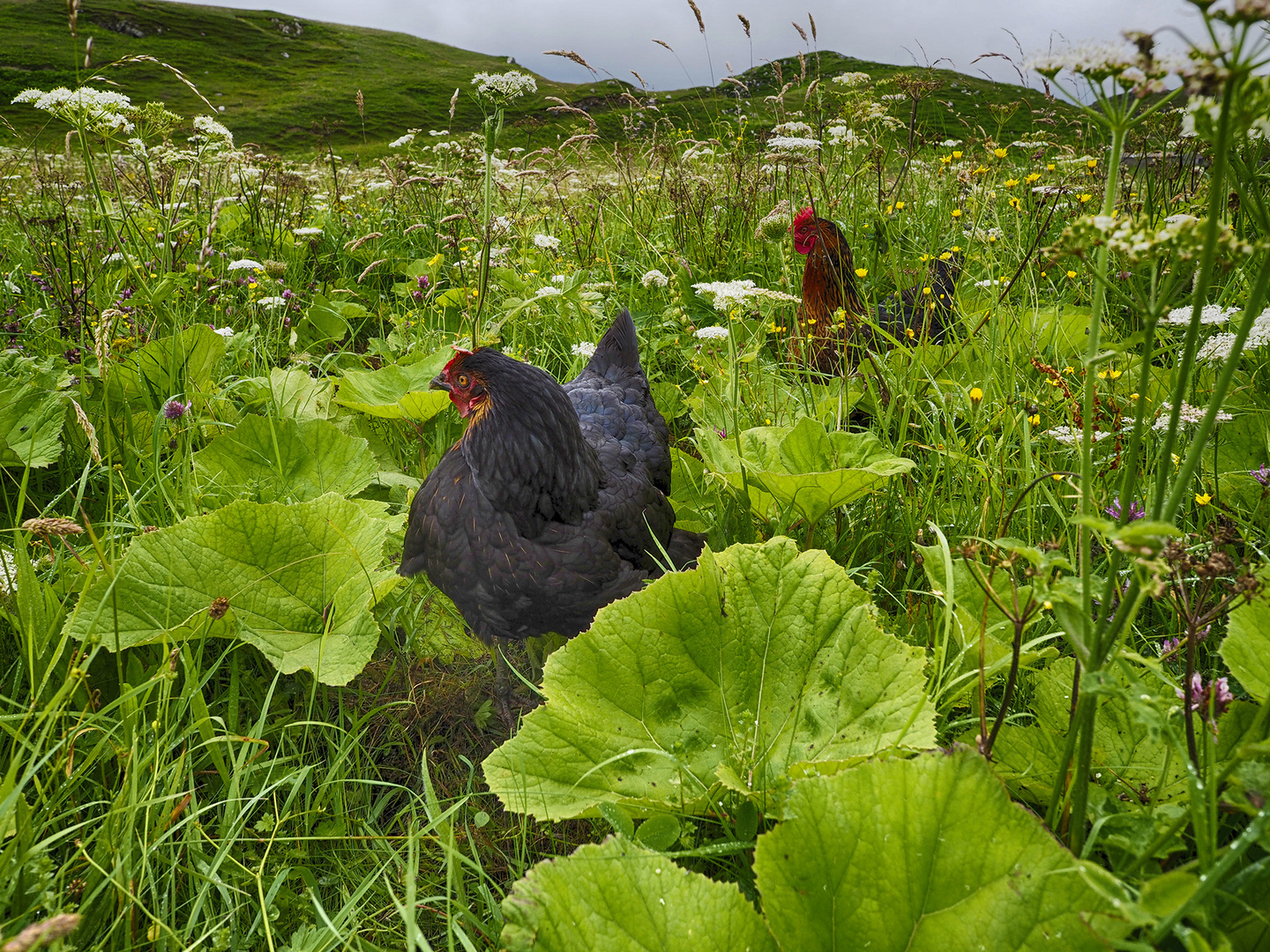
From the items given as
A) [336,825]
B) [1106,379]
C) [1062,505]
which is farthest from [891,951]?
[1106,379]

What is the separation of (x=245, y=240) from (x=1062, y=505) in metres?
5.39

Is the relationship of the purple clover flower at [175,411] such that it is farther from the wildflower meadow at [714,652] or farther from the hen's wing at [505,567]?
the hen's wing at [505,567]

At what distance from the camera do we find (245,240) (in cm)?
523

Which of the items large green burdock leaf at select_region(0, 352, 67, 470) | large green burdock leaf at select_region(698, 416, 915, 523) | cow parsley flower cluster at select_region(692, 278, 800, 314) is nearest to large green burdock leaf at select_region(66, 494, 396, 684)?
large green burdock leaf at select_region(0, 352, 67, 470)

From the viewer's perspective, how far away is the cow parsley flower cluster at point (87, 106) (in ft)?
7.38

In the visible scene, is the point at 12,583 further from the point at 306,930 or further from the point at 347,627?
the point at 306,930

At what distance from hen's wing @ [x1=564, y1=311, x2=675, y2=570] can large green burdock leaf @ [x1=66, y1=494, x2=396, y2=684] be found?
2.70 ft

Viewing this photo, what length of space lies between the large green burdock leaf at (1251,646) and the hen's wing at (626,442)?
54.4 inches

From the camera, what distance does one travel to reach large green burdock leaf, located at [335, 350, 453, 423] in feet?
9.46

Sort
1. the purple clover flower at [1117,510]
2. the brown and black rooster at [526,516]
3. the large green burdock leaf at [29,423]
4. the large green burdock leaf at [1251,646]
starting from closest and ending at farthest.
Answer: the large green burdock leaf at [1251,646]
the purple clover flower at [1117,510]
the brown and black rooster at [526,516]
the large green burdock leaf at [29,423]

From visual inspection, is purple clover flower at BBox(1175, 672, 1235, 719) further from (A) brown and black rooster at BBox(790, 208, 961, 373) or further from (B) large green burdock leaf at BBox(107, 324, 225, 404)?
(B) large green burdock leaf at BBox(107, 324, 225, 404)

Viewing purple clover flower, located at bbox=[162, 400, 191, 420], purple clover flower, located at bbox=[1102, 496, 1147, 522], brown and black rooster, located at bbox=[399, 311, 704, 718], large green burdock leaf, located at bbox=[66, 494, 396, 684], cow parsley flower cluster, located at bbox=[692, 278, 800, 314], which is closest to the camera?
large green burdock leaf, located at bbox=[66, 494, 396, 684]

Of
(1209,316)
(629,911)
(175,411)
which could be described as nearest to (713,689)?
(629,911)

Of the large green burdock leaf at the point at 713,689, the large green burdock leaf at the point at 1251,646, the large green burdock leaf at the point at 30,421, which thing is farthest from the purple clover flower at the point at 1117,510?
the large green burdock leaf at the point at 30,421
